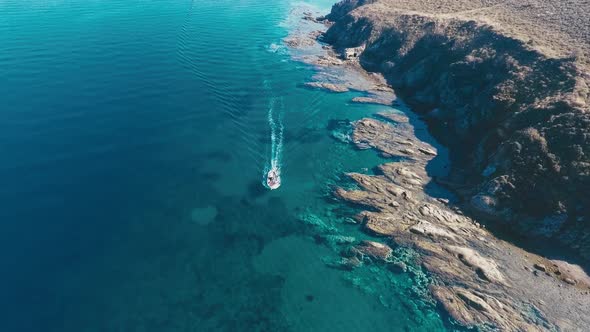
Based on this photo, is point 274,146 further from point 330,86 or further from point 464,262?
point 464,262

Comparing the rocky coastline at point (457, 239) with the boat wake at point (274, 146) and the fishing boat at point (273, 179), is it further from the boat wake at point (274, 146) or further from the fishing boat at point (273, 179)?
the boat wake at point (274, 146)

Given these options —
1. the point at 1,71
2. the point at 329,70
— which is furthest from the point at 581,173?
the point at 1,71

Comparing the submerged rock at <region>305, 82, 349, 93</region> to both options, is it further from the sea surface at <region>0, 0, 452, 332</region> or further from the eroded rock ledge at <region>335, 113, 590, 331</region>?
the eroded rock ledge at <region>335, 113, 590, 331</region>

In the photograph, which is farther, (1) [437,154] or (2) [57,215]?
(1) [437,154]

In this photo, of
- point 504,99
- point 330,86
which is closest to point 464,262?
point 504,99

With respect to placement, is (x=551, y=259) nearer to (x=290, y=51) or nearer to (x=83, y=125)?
(x=83, y=125)

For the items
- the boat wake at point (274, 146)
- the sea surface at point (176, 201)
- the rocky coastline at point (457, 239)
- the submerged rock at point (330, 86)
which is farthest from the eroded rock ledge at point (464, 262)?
the submerged rock at point (330, 86)
